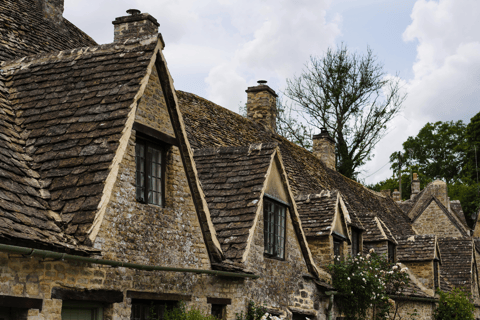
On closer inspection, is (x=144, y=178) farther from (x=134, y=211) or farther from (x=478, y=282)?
(x=478, y=282)

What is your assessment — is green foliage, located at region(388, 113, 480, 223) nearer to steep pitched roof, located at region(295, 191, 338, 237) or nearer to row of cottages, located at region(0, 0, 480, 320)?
steep pitched roof, located at region(295, 191, 338, 237)

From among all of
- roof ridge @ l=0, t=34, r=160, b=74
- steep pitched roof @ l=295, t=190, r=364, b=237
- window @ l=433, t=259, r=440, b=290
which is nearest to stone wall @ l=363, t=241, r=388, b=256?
window @ l=433, t=259, r=440, b=290

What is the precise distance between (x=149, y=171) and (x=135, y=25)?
5763 millimetres

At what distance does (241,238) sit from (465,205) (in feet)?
162

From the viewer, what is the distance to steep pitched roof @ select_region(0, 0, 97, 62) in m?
10.9

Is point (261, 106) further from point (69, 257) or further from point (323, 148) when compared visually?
point (69, 257)

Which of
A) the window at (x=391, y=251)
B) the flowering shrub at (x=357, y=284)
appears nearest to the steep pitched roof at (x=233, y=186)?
the flowering shrub at (x=357, y=284)

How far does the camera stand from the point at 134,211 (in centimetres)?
830

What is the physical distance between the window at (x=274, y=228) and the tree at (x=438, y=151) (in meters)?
53.7

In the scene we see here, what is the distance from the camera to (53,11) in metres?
13.9

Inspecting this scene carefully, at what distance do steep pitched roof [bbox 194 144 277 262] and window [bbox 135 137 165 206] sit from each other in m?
2.11

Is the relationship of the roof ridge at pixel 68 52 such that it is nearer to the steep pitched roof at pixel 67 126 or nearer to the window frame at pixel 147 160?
the steep pitched roof at pixel 67 126

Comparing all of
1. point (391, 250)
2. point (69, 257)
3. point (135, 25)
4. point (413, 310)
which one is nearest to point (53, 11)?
point (135, 25)

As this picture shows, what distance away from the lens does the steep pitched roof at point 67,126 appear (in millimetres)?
7134
